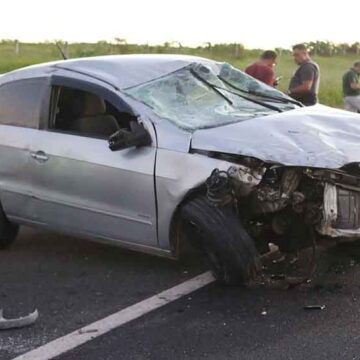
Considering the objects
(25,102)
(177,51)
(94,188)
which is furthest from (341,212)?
(177,51)

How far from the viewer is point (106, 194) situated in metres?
4.98

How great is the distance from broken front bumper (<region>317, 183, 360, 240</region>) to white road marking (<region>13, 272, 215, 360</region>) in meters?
1.02

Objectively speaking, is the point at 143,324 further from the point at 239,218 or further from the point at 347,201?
the point at 347,201

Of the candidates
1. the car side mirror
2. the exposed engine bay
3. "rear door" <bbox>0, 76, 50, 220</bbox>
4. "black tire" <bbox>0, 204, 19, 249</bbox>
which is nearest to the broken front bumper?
the exposed engine bay

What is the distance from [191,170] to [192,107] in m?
0.76

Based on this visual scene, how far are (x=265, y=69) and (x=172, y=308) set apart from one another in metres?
5.43

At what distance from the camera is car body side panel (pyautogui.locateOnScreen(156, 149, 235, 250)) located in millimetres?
4500

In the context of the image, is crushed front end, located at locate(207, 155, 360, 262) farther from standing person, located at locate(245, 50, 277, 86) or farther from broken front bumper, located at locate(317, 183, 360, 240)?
standing person, located at locate(245, 50, 277, 86)

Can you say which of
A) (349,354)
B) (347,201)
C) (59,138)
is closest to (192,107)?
(59,138)

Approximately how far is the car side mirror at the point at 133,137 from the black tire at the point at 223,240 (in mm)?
564

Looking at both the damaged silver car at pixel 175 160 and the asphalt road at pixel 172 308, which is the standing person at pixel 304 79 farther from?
the asphalt road at pixel 172 308

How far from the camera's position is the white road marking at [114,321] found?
12.8 feet

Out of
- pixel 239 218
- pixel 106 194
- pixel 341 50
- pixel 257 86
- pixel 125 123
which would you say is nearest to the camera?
pixel 239 218

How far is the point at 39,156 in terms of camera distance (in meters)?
5.36
